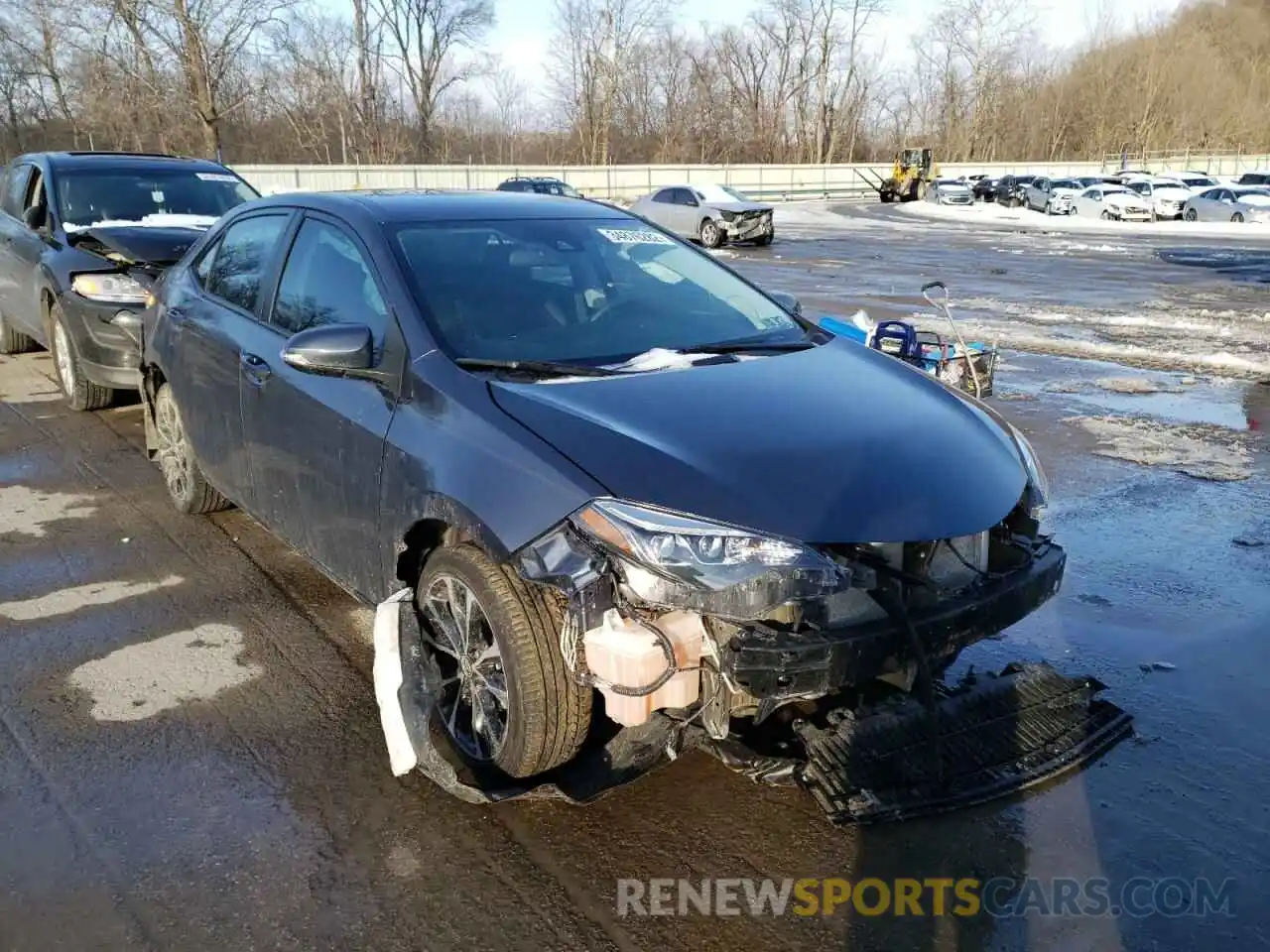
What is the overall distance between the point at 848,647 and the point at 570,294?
6.01ft

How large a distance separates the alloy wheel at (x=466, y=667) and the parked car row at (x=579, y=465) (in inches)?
0.4

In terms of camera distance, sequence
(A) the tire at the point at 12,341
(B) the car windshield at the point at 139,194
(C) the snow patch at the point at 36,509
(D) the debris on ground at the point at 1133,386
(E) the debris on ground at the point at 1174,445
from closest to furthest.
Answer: (C) the snow patch at the point at 36,509
(E) the debris on ground at the point at 1174,445
(B) the car windshield at the point at 139,194
(D) the debris on ground at the point at 1133,386
(A) the tire at the point at 12,341

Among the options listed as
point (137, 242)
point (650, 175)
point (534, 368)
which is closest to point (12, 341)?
point (137, 242)

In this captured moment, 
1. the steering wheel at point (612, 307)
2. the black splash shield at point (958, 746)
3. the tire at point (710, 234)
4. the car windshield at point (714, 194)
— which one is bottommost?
the tire at point (710, 234)

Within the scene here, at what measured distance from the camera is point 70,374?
773cm

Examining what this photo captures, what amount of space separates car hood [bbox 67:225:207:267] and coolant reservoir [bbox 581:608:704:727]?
6071 mm

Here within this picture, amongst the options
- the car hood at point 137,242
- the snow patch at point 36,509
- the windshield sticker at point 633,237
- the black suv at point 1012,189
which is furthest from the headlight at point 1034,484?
the black suv at point 1012,189

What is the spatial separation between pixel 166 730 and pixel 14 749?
0.46 meters

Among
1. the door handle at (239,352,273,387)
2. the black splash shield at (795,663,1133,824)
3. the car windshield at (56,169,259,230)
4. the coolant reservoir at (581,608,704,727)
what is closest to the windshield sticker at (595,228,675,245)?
the door handle at (239,352,273,387)

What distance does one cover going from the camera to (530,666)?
2.85 m

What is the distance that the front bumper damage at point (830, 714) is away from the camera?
270cm

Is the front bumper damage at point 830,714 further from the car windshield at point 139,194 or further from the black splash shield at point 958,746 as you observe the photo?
the car windshield at point 139,194

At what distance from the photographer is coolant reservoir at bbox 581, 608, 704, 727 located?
265 centimetres

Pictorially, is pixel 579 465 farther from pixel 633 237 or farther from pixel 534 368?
pixel 633 237
